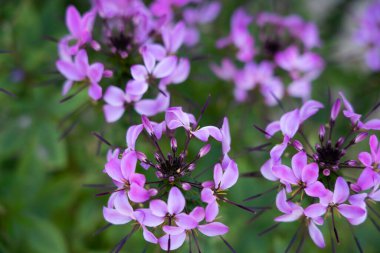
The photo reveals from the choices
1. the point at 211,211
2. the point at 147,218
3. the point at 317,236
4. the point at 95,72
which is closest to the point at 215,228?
the point at 211,211

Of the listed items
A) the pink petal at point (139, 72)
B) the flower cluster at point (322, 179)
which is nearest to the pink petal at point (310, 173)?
the flower cluster at point (322, 179)

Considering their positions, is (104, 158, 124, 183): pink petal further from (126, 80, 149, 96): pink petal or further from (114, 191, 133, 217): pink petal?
(126, 80, 149, 96): pink petal

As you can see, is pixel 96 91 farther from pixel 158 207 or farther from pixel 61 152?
pixel 61 152

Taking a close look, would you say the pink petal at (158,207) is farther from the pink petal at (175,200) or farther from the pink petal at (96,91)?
the pink petal at (96,91)

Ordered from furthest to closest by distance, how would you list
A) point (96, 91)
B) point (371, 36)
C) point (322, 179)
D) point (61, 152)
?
point (371, 36), point (61, 152), point (96, 91), point (322, 179)

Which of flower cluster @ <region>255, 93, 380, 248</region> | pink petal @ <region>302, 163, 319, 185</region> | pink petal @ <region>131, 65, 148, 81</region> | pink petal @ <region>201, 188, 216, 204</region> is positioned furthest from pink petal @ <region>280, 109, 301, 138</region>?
pink petal @ <region>131, 65, 148, 81</region>

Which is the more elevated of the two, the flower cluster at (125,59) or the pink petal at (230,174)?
the flower cluster at (125,59)
